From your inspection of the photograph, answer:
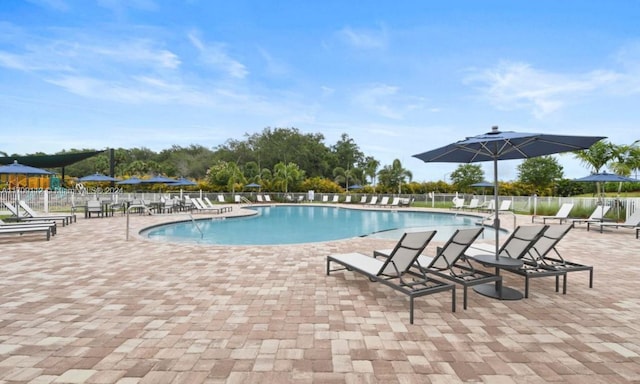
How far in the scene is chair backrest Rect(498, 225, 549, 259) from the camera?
394 cm

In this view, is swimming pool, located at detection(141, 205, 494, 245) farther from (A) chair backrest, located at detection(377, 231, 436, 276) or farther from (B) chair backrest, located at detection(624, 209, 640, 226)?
(A) chair backrest, located at detection(377, 231, 436, 276)

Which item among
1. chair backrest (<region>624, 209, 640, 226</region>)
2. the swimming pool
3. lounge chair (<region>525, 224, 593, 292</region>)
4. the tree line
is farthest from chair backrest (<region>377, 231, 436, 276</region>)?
the tree line

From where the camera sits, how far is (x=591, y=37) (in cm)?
1326

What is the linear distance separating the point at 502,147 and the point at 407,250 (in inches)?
76.8

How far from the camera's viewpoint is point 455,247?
3.73m

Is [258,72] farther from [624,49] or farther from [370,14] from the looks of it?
[624,49]

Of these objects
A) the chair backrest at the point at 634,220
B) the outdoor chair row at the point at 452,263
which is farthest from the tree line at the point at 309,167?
the outdoor chair row at the point at 452,263

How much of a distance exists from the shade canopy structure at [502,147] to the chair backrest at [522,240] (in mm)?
170

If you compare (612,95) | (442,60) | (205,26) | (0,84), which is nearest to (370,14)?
(442,60)

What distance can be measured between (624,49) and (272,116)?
109 feet

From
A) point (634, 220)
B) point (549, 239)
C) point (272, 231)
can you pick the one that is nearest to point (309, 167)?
point (272, 231)

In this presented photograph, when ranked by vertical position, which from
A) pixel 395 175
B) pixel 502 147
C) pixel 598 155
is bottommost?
pixel 502 147

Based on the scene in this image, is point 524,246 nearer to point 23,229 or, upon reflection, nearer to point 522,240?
point 522,240

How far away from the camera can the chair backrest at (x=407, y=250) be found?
348 cm
